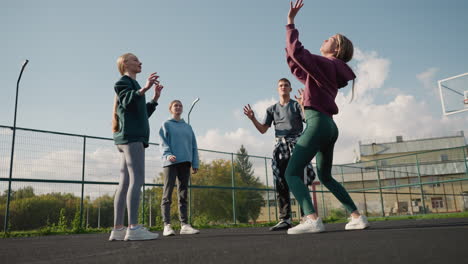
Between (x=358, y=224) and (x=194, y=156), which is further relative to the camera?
(x=194, y=156)

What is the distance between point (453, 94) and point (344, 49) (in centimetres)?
1557

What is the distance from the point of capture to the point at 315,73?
2.67 meters

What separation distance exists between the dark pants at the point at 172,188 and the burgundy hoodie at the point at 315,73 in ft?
6.27

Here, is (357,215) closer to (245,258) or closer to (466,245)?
(466,245)

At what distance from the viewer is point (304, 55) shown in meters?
2.64

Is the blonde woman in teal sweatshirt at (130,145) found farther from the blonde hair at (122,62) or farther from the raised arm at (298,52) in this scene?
the raised arm at (298,52)

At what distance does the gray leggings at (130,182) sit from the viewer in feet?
9.53

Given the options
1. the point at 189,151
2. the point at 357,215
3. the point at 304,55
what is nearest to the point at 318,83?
the point at 304,55

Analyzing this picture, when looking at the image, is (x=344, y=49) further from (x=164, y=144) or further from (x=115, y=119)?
(x=164, y=144)

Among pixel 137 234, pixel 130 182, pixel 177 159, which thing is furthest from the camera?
pixel 177 159

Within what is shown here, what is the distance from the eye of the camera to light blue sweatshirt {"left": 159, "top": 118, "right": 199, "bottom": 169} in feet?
13.3

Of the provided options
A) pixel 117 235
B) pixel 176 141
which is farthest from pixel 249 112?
pixel 117 235

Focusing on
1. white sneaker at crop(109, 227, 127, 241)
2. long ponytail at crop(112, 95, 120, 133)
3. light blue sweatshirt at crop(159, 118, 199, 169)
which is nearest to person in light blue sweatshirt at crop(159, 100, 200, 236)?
light blue sweatshirt at crop(159, 118, 199, 169)

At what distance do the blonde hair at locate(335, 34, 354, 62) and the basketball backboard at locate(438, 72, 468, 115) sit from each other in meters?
14.3
